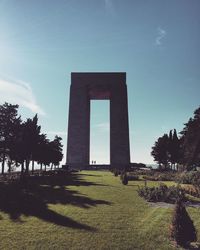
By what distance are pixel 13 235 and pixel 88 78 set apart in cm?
7207

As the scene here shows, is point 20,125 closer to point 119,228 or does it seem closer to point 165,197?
point 165,197

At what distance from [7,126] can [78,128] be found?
1384 inches

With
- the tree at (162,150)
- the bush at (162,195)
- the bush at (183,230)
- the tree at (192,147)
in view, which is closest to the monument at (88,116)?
the tree at (162,150)

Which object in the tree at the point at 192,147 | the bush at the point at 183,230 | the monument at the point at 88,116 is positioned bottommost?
the bush at the point at 183,230

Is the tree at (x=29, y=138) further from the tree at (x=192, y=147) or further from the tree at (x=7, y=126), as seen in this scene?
the tree at (x=192, y=147)

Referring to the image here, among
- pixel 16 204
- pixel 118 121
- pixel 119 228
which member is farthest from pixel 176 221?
pixel 118 121

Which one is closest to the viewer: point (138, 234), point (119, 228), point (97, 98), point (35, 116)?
point (138, 234)

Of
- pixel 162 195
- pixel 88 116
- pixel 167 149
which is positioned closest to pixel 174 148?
pixel 167 149

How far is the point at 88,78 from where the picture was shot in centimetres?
7906

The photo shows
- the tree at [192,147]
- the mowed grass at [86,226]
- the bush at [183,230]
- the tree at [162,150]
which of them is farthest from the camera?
the tree at [162,150]

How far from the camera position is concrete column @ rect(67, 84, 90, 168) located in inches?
2827

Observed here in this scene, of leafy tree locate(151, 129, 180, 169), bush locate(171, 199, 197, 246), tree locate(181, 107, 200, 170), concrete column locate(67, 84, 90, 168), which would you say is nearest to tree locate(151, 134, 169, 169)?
leafy tree locate(151, 129, 180, 169)

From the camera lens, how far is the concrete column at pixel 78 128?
71.8 metres

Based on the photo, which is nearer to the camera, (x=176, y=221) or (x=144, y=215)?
(x=176, y=221)
